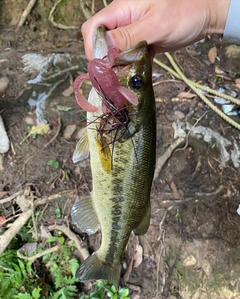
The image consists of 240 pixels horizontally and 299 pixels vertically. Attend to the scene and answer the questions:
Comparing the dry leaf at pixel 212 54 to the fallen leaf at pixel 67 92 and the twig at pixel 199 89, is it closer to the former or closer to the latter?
the twig at pixel 199 89

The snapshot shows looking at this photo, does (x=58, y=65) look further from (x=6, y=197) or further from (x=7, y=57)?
(x=6, y=197)

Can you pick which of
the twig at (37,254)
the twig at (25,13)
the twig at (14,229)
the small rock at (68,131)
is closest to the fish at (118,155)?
the twig at (37,254)

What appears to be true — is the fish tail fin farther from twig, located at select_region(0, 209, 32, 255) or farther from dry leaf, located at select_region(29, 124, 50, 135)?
dry leaf, located at select_region(29, 124, 50, 135)

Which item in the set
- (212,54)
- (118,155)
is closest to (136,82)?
(118,155)

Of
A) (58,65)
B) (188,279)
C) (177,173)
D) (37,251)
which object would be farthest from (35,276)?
(58,65)

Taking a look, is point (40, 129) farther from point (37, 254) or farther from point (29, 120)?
point (37, 254)

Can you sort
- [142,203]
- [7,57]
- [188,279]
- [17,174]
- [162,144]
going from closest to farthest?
1. [142,203]
2. [188,279]
3. [17,174]
4. [162,144]
5. [7,57]

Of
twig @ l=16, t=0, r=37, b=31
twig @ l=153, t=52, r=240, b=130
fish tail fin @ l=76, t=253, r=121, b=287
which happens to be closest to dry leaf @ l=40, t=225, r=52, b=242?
fish tail fin @ l=76, t=253, r=121, b=287
